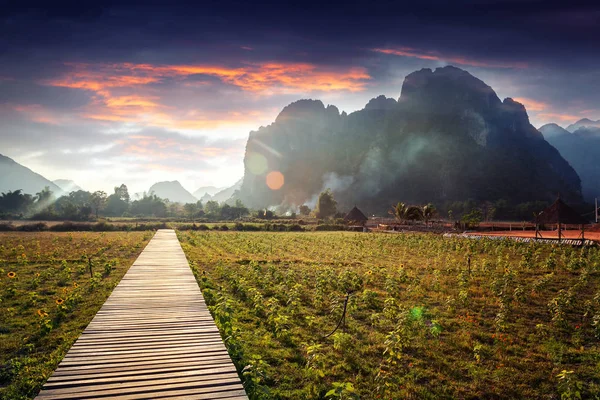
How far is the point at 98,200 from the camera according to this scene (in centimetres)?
11125

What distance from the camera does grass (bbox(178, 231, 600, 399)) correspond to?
661 centimetres

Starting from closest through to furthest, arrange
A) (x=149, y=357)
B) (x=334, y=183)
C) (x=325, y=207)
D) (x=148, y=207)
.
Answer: (x=149, y=357) → (x=325, y=207) → (x=148, y=207) → (x=334, y=183)

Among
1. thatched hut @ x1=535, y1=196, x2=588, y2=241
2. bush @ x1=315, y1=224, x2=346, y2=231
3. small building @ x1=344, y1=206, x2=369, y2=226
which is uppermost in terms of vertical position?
thatched hut @ x1=535, y1=196, x2=588, y2=241

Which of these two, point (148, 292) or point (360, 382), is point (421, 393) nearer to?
point (360, 382)

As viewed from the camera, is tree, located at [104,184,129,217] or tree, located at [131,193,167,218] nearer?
tree, located at [131,193,167,218]

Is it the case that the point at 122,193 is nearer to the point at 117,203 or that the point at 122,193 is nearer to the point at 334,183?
the point at 117,203

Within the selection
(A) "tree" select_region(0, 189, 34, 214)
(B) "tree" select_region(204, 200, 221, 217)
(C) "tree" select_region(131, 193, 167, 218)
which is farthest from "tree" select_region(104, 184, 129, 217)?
(B) "tree" select_region(204, 200, 221, 217)

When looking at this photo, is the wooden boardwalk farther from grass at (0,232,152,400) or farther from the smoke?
the smoke

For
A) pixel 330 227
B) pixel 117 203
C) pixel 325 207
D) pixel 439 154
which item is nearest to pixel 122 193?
pixel 117 203

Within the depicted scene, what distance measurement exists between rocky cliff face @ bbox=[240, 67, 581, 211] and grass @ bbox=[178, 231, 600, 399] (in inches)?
4704

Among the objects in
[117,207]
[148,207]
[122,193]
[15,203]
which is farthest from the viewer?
[122,193]

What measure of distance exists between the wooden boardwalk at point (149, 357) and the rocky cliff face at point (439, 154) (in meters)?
128

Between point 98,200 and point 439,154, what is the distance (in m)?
121

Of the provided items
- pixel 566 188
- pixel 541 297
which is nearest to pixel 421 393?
pixel 541 297
